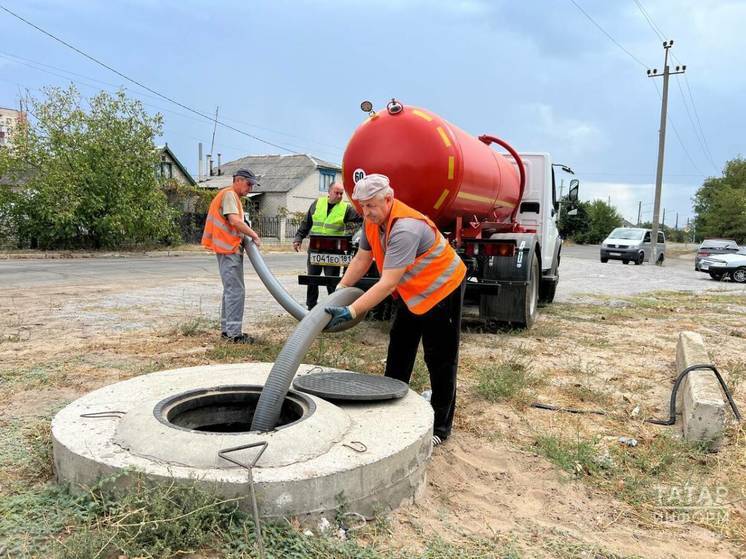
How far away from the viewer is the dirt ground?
9.47ft

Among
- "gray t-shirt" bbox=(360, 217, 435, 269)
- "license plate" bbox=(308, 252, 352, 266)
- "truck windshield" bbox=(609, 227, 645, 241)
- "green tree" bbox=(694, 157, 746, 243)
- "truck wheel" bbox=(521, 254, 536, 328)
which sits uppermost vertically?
"green tree" bbox=(694, 157, 746, 243)

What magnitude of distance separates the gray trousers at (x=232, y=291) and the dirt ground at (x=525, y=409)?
0.29 metres

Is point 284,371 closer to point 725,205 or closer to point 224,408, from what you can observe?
point 224,408

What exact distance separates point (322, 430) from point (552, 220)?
7365 millimetres

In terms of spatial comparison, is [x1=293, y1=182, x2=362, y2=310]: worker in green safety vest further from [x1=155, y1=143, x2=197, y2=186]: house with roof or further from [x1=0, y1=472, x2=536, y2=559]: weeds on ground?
[x1=155, y1=143, x2=197, y2=186]: house with roof

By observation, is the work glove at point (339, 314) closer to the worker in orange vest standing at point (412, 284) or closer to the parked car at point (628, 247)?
the worker in orange vest standing at point (412, 284)

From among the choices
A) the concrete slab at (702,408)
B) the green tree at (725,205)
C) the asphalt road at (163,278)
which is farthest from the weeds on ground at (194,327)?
the green tree at (725,205)

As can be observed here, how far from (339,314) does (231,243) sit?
3195mm

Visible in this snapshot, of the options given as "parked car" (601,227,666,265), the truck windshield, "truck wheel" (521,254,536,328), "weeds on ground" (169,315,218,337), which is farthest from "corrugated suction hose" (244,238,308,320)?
the truck windshield

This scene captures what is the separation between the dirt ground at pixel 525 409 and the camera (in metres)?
2.89

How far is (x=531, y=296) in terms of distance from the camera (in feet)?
26.0

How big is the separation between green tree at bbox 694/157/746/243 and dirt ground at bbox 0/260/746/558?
36.4 metres

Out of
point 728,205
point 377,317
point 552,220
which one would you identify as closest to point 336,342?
point 377,317

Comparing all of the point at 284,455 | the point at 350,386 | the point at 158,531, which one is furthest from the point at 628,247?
the point at 158,531
